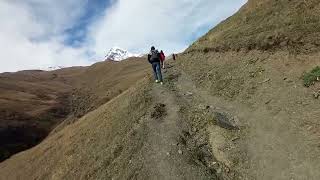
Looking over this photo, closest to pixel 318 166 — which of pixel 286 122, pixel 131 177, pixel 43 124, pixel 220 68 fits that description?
pixel 286 122

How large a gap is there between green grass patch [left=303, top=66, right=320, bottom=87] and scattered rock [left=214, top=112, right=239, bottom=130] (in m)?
3.41

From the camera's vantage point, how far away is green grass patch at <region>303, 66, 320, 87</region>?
20.2 m

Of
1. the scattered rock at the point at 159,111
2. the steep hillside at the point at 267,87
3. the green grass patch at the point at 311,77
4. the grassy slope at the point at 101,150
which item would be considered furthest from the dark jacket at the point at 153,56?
the green grass patch at the point at 311,77

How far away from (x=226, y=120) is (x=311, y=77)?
161 inches

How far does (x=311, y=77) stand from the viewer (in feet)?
67.0

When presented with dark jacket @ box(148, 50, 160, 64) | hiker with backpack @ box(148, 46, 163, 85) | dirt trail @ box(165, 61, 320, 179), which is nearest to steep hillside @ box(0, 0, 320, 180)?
dirt trail @ box(165, 61, 320, 179)

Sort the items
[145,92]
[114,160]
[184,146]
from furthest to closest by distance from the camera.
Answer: [145,92]
[114,160]
[184,146]

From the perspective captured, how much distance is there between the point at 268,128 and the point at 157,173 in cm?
480

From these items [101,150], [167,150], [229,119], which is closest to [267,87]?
[229,119]

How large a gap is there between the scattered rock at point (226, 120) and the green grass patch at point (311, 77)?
11.2ft

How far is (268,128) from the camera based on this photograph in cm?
1888

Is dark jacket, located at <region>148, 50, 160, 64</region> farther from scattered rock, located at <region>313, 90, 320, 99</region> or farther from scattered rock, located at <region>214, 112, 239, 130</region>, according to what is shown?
scattered rock, located at <region>313, 90, 320, 99</region>

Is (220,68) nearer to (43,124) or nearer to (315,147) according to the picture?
(315,147)

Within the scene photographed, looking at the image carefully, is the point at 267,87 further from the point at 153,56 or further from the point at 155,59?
the point at 153,56
